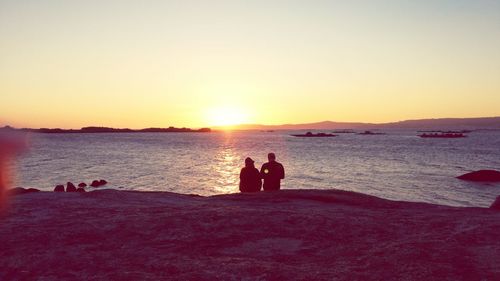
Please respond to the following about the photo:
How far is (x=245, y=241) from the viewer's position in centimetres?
844

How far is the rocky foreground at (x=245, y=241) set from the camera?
6574 mm

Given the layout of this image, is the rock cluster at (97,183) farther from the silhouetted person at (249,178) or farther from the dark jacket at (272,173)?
the dark jacket at (272,173)

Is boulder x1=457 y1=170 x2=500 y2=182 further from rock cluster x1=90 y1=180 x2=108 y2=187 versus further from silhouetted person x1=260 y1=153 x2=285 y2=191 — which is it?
rock cluster x1=90 y1=180 x2=108 y2=187

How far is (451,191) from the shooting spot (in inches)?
1393

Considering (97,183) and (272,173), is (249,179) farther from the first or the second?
(97,183)

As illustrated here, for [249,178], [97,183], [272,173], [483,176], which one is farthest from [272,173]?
[483,176]

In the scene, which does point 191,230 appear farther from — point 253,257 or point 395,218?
point 395,218

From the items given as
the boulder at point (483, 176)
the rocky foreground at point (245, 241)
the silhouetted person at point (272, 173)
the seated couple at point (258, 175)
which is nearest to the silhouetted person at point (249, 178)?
the seated couple at point (258, 175)

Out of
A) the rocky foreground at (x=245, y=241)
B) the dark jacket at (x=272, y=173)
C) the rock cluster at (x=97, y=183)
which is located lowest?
the rock cluster at (x=97, y=183)

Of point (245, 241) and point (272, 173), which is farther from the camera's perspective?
point (272, 173)

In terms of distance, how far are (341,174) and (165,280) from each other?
45453 mm

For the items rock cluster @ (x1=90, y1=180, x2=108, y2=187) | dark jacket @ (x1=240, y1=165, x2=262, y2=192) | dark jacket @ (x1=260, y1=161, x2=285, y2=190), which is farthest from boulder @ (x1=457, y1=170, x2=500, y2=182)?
rock cluster @ (x1=90, y1=180, x2=108, y2=187)

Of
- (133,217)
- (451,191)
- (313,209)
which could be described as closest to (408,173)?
(451,191)

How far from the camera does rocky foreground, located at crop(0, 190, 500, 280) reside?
259 inches
